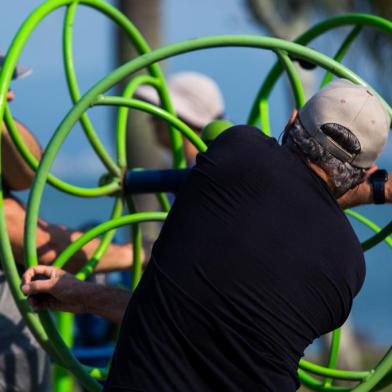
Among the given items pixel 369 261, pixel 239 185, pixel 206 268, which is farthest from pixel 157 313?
pixel 369 261

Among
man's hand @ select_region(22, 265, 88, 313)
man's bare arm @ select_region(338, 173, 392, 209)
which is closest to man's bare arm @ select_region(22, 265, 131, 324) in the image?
man's hand @ select_region(22, 265, 88, 313)

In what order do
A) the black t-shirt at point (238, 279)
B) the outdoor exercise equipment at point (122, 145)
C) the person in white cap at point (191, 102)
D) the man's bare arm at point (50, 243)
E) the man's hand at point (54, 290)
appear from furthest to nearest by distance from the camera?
the person in white cap at point (191, 102)
the man's bare arm at point (50, 243)
the outdoor exercise equipment at point (122, 145)
the man's hand at point (54, 290)
the black t-shirt at point (238, 279)

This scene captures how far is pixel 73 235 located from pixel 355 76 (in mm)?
1074

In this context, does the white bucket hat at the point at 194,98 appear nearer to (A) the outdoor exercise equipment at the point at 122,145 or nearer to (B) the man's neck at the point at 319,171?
(A) the outdoor exercise equipment at the point at 122,145

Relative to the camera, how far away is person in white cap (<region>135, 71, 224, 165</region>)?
15.3 feet

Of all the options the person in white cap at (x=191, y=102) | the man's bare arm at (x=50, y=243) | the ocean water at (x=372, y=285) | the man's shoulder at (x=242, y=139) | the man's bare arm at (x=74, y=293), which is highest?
the man's shoulder at (x=242, y=139)

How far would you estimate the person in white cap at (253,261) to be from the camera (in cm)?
278

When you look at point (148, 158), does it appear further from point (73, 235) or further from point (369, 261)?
point (369, 261)

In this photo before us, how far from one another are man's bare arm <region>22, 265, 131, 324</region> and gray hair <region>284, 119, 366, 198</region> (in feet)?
2.12

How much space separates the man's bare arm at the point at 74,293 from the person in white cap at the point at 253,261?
0.29 meters

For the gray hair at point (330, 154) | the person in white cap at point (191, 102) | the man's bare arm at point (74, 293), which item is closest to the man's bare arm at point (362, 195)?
the gray hair at point (330, 154)

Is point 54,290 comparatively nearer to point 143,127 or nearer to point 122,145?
point 122,145

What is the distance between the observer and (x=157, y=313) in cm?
280

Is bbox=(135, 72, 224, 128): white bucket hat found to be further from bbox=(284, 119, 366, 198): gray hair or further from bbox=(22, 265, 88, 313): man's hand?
bbox=(284, 119, 366, 198): gray hair
